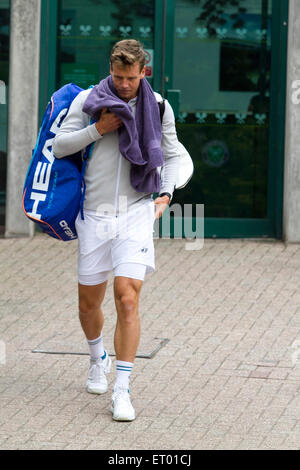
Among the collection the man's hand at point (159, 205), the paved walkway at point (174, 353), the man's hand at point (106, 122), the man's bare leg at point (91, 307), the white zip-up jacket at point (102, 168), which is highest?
the man's hand at point (106, 122)

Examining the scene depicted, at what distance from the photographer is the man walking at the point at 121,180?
5.61m

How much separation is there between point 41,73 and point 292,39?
8.14ft

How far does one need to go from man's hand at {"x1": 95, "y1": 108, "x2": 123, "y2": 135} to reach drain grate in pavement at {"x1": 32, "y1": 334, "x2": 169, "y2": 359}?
6.15 ft

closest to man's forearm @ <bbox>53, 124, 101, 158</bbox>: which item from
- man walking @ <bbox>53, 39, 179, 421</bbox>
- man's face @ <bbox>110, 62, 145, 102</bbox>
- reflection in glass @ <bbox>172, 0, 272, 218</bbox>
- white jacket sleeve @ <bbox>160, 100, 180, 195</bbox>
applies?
man walking @ <bbox>53, 39, 179, 421</bbox>

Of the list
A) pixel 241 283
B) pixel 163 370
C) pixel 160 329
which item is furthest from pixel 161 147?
pixel 241 283

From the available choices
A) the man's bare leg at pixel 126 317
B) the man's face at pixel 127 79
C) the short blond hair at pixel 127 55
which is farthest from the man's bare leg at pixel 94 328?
the short blond hair at pixel 127 55

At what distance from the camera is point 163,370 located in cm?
662

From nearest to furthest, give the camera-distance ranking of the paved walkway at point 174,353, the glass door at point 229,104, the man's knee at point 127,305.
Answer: the paved walkway at point 174,353, the man's knee at point 127,305, the glass door at point 229,104

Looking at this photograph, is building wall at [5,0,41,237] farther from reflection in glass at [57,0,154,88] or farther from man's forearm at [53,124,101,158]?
man's forearm at [53,124,101,158]

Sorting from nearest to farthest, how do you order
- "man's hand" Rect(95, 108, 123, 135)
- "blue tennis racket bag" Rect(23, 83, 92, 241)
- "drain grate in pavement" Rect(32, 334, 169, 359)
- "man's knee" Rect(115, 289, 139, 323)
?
"man's hand" Rect(95, 108, 123, 135) → "man's knee" Rect(115, 289, 139, 323) → "blue tennis racket bag" Rect(23, 83, 92, 241) → "drain grate in pavement" Rect(32, 334, 169, 359)

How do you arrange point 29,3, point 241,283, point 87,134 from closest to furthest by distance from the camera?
1. point 87,134
2. point 241,283
3. point 29,3

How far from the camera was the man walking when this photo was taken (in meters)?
5.61

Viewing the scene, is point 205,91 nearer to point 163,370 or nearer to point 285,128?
point 285,128

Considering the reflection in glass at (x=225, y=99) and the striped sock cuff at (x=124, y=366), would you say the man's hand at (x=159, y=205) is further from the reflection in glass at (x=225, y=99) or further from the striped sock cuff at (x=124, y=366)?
the reflection in glass at (x=225, y=99)
